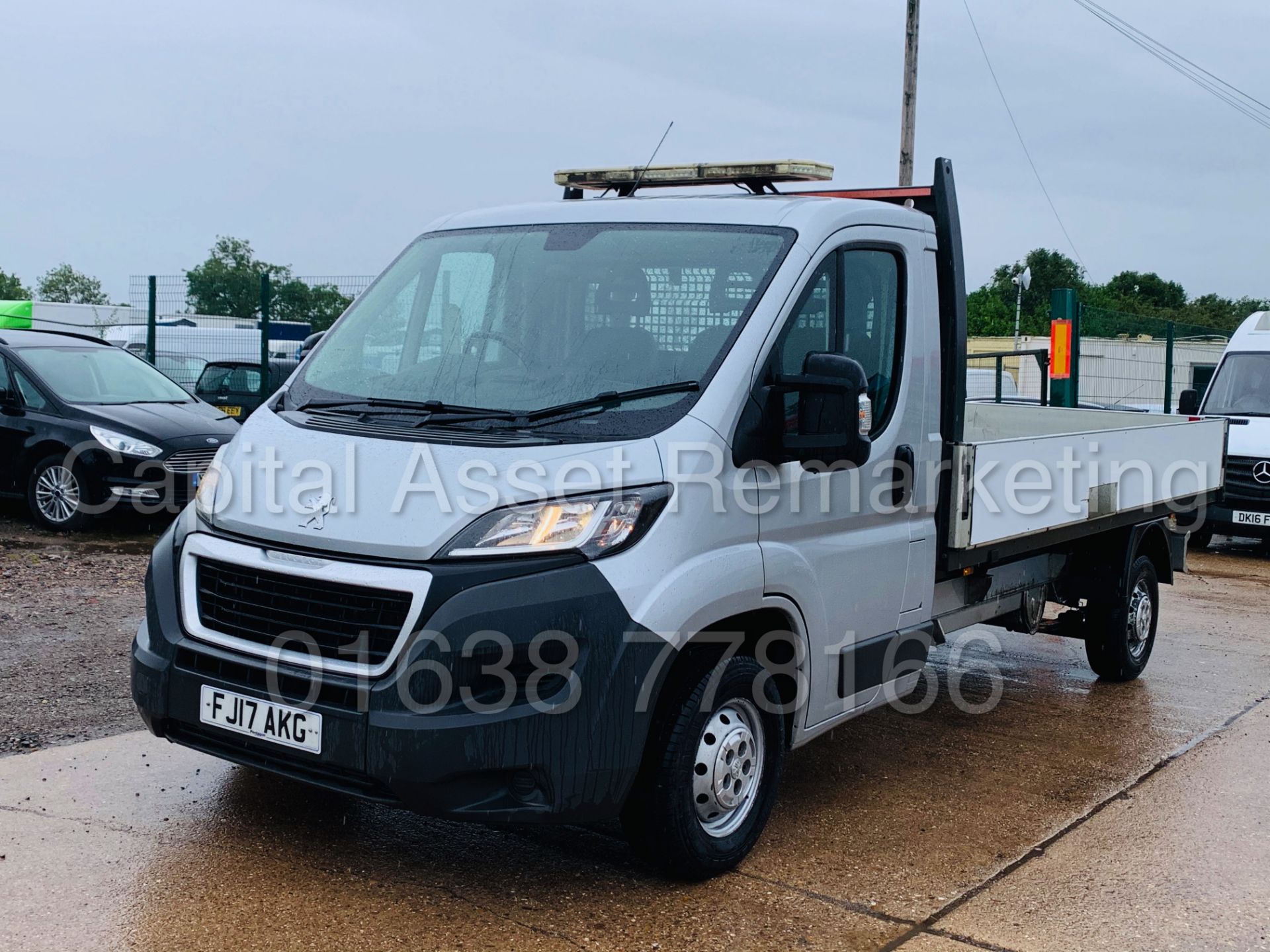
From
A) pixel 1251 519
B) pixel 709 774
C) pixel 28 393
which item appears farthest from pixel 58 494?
pixel 1251 519

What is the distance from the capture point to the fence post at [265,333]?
52.3 feet

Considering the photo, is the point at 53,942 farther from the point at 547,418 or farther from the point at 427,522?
the point at 547,418

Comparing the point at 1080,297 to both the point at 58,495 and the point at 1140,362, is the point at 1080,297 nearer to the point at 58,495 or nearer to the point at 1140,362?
the point at 1140,362

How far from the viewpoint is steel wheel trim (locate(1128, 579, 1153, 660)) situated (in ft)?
24.5

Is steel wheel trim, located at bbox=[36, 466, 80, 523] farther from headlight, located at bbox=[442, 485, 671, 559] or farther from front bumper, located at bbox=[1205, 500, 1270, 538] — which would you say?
front bumper, located at bbox=[1205, 500, 1270, 538]

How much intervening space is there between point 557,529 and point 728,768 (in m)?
1.05

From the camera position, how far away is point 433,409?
4.41 m

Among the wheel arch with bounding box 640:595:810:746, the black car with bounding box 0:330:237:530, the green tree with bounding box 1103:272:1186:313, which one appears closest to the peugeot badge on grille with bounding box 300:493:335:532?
the wheel arch with bounding box 640:595:810:746

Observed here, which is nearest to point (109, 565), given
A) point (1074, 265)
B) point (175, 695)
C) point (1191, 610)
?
point (175, 695)

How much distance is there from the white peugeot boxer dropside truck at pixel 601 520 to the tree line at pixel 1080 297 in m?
47.8

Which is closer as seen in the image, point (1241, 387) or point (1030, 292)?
point (1241, 387)

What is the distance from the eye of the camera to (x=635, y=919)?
4074 millimetres

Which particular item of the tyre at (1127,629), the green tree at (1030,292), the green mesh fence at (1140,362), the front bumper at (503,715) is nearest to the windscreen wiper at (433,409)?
the front bumper at (503,715)

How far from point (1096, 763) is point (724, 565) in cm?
270
